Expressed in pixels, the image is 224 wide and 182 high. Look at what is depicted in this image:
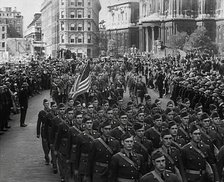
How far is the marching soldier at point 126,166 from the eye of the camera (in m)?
8.51

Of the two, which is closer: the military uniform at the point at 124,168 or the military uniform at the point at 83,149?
the military uniform at the point at 124,168

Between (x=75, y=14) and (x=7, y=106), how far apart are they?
82.4 metres

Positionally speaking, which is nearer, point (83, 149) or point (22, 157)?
point (83, 149)

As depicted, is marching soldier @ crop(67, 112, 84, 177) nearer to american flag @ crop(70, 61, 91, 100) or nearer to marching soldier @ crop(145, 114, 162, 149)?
marching soldier @ crop(145, 114, 162, 149)

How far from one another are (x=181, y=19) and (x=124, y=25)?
119 feet

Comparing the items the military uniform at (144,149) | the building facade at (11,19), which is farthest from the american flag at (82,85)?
the building facade at (11,19)

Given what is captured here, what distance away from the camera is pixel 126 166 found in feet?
27.9

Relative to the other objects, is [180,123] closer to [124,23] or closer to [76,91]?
[76,91]

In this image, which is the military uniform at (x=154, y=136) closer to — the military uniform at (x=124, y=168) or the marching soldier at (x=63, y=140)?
the marching soldier at (x=63, y=140)

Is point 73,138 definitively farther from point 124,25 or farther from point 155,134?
point 124,25

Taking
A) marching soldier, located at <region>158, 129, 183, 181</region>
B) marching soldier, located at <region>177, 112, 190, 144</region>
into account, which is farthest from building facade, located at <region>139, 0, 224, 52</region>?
marching soldier, located at <region>158, 129, 183, 181</region>

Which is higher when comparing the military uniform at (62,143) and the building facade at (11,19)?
the building facade at (11,19)

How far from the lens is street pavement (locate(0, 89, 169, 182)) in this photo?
1350 centimetres

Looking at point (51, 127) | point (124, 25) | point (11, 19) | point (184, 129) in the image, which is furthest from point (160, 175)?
point (11, 19)
